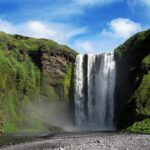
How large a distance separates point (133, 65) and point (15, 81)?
5051 centimetres

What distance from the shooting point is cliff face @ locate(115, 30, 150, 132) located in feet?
415

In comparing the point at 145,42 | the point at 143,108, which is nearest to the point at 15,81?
the point at 145,42

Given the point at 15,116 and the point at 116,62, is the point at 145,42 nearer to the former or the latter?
the point at 116,62

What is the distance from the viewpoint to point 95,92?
6850 inches

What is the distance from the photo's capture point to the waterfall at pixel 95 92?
167 m

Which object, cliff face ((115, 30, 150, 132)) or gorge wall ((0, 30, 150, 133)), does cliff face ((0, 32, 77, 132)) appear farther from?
cliff face ((115, 30, 150, 132))

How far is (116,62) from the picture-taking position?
176 metres

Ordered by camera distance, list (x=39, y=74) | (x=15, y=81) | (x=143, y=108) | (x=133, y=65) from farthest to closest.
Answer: (x=39, y=74), (x=15, y=81), (x=133, y=65), (x=143, y=108)

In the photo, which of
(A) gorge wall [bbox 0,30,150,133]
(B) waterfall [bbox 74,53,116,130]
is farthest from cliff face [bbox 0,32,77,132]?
(B) waterfall [bbox 74,53,116,130]

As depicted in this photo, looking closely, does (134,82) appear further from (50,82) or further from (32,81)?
(32,81)

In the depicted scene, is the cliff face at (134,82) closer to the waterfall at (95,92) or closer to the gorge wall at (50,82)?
the gorge wall at (50,82)


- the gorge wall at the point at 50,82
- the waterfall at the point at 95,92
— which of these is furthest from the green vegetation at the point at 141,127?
the waterfall at the point at 95,92

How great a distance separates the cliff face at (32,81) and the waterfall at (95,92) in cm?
1024

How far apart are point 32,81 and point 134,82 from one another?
52.9m
